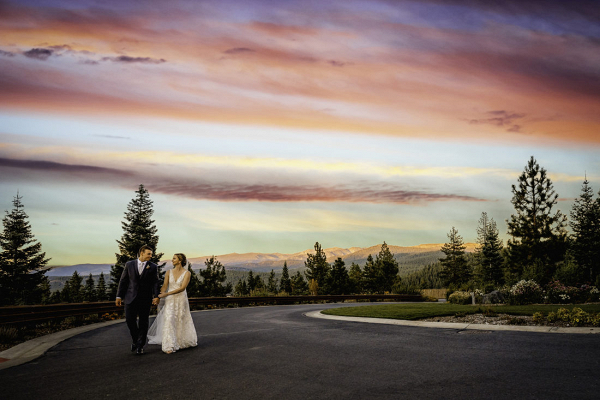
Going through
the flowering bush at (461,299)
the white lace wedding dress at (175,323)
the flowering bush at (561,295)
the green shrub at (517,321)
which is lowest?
the flowering bush at (461,299)

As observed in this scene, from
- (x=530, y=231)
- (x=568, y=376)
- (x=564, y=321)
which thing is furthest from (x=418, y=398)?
(x=530, y=231)

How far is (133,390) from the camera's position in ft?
19.3

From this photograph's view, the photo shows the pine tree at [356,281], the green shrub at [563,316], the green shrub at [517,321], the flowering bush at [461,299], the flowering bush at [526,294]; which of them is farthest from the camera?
the pine tree at [356,281]

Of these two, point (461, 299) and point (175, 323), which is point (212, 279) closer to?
point (461, 299)

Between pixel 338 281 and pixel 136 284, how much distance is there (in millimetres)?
83127

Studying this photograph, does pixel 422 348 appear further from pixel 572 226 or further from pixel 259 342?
pixel 572 226

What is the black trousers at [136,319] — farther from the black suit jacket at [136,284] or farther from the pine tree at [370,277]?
the pine tree at [370,277]

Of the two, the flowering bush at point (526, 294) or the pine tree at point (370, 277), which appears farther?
the pine tree at point (370, 277)

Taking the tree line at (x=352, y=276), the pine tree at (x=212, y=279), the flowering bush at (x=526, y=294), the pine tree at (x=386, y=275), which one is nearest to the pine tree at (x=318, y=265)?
the tree line at (x=352, y=276)

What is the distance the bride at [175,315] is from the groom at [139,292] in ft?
1.23

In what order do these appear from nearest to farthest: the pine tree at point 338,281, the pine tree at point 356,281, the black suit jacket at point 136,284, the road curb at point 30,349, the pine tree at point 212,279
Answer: the road curb at point 30,349, the black suit jacket at point 136,284, the pine tree at point 212,279, the pine tree at point 338,281, the pine tree at point 356,281

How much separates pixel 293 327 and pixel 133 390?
841 cm

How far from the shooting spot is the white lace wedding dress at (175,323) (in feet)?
30.4

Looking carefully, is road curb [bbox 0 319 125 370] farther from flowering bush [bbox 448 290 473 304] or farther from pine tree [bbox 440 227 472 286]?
pine tree [bbox 440 227 472 286]
